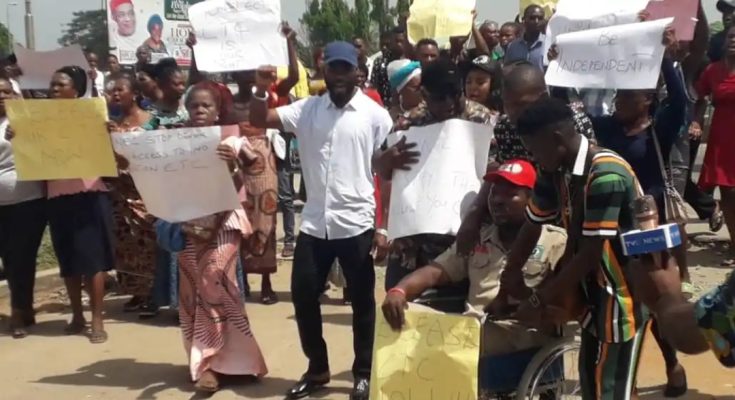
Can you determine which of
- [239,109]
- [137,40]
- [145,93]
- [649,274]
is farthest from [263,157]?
[137,40]

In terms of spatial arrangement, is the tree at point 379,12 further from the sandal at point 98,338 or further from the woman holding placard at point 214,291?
the woman holding placard at point 214,291

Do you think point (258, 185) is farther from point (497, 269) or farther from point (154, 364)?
point (497, 269)

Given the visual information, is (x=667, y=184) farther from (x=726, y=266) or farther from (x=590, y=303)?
(x=726, y=266)

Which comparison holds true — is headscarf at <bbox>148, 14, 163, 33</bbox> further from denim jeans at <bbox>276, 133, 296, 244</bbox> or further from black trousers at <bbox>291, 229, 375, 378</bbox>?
black trousers at <bbox>291, 229, 375, 378</bbox>

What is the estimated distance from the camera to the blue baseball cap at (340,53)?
16.4 ft

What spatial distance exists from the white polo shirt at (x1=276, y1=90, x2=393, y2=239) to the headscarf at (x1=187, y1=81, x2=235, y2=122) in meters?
0.67

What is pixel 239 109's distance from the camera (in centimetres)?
681

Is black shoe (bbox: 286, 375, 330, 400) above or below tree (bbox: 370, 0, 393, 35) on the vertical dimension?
below

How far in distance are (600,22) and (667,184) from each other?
0.90m

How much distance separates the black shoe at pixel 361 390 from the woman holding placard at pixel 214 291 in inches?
27.3

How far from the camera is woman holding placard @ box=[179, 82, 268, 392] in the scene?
5492 mm

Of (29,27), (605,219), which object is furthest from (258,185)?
(29,27)

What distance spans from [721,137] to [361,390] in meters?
4.01

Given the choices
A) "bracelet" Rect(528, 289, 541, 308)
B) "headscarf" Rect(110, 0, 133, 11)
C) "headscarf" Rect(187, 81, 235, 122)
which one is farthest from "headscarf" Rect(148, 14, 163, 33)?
"bracelet" Rect(528, 289, 541, 308)
